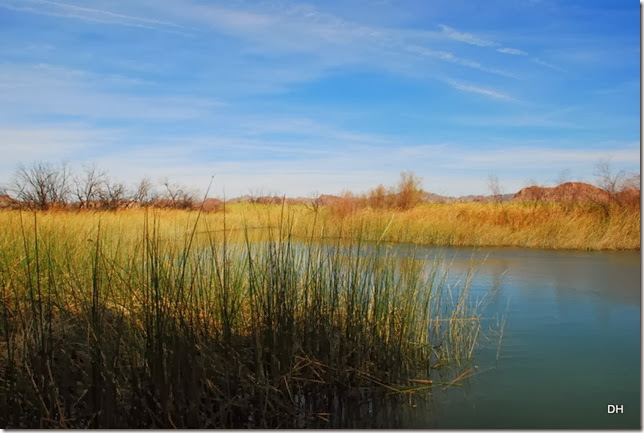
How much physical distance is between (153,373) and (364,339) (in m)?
1.03

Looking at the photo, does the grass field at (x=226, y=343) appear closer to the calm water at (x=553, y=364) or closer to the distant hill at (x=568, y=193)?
the calm water at (x=553, y=364)

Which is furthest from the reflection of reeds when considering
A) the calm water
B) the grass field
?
the calm water

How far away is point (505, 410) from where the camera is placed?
2.36 metres

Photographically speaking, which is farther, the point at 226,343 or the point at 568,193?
the point at 568,193

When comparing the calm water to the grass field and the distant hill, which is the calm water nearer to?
the grass field

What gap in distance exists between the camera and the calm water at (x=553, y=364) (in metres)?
2.32

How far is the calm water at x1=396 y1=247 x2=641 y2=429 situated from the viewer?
2318 mm

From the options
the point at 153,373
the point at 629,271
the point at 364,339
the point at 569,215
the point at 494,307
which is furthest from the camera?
the point at 569,215

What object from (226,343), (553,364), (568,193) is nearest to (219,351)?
(226,343)

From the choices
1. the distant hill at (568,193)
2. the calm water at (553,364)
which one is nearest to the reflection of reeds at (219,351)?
the calm water at (553,364)

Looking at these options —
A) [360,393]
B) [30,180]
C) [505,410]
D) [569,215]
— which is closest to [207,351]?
[360,393]

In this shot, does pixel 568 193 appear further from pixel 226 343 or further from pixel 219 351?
pixel 226 343

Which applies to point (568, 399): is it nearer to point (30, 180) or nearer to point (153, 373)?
point (153, 373)

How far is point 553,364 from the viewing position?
290 centimetres
